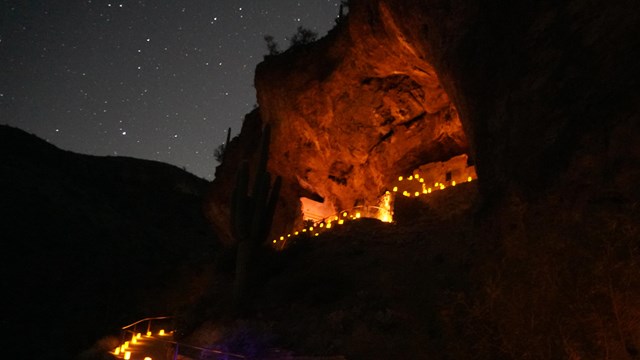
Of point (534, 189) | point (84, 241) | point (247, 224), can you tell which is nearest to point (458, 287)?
point (534, 189)

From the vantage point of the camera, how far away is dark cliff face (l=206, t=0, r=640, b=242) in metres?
6.56

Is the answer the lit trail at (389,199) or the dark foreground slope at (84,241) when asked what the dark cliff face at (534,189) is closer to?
the lit trail at (389,199)

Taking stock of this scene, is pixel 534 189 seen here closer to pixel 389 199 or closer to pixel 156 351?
pixel 156 351

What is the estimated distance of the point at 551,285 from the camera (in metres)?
5.33

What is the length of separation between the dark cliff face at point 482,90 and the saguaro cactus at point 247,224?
7.47 m

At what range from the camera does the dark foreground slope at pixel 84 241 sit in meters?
31.9

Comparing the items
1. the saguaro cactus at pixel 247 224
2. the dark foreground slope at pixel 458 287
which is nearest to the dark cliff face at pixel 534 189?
the dark foreground slope at pixel 458 287

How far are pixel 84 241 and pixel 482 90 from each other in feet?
150

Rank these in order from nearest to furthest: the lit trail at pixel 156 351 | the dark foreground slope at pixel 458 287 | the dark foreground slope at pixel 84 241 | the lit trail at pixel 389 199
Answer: the dark foreground slope at pixel 458 287, the lit trail at pixel 156 351, the lit trail at pixel 389 199, the dark foreground slope at pixel 84 241

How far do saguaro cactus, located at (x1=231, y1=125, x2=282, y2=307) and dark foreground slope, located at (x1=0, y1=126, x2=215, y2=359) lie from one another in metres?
14.3

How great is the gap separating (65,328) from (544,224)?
3584 centimetres

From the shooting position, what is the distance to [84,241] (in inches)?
1800

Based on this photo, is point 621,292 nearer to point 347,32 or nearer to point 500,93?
point 500,93

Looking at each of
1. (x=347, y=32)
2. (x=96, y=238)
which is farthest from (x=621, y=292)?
(x=96, y=238)
